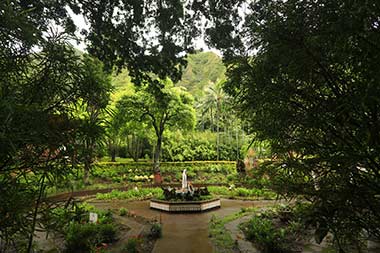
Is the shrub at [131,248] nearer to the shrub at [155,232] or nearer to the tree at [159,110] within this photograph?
the shrub at [155,232]

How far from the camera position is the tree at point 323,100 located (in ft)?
5.84

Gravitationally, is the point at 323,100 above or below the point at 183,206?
above

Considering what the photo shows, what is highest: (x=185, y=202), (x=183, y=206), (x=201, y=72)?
(x=201, y=72)

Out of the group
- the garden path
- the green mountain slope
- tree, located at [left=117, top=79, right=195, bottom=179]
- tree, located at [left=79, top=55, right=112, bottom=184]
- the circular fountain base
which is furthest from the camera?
the green mountain slope

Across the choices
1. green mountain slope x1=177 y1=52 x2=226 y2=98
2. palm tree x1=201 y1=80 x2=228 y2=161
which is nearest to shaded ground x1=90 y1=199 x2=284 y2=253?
palm tree x1=201 y1=80 x2=228 y2=161

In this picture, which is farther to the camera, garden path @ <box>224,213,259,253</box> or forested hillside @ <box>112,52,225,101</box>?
forested hillside @ <box>112,52,225,101</box>

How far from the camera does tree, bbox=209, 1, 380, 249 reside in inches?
70.1

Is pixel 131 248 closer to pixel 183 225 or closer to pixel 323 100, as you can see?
pixel 183 225

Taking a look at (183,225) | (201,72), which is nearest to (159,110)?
(183,225)

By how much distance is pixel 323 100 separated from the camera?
2.16 m

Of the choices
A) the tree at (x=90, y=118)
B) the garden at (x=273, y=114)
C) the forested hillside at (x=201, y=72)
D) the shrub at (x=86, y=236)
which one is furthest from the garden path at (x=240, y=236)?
the forested hillside at (x=201, y=72)

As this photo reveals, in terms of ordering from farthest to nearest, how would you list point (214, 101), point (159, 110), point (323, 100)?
point (214, 101) → point (159, 110) → point (323, 100)

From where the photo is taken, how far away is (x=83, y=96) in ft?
8.25

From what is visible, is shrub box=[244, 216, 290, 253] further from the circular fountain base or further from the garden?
the circular fountain base
